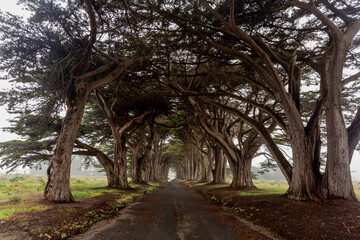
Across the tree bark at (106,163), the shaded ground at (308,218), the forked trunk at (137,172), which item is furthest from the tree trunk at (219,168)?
the shaded ground at (308,218)

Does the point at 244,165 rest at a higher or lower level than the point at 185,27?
lower

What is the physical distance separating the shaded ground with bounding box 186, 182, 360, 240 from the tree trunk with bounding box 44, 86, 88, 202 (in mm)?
5977

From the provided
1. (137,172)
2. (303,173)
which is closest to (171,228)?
(303,173)

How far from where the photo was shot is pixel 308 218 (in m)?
4.48

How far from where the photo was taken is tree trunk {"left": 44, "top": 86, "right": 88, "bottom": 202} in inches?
257

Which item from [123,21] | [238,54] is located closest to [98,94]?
[123,21]

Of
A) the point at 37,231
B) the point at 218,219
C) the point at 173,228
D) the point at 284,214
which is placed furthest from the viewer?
the point at 218,219

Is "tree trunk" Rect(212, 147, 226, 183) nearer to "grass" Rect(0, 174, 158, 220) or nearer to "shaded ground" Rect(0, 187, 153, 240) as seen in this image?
"grass" Rect(0, 174, 158, 220)

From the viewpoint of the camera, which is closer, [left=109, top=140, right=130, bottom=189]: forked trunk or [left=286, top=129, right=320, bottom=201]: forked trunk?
[left=286, top=129, right=320, bottom=201]: forked trunk

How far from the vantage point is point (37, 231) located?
3629 millimetres

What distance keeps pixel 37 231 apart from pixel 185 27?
23.2 ft

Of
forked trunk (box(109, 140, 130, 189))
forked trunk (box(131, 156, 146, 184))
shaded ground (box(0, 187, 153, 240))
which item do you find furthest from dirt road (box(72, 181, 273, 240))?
forked trunk (box(131, 156, 146, 184))

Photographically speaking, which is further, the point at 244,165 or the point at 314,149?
the point at 244,165

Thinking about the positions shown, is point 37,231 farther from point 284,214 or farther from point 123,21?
point 123,21
